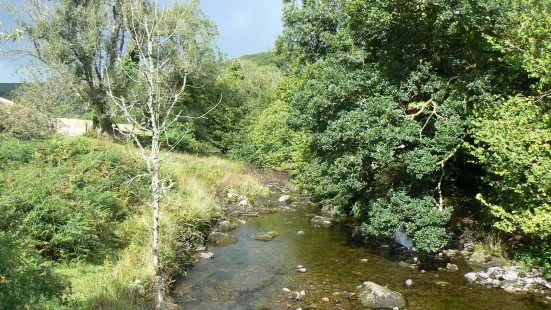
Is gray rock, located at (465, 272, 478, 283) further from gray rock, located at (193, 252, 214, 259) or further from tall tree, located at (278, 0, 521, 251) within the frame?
gray rock, located at (193, 252, 214, 259)

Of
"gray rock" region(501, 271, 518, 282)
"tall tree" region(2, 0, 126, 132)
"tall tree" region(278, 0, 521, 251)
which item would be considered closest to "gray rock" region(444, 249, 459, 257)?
"tall tree" region(278, 0, 521, 251)

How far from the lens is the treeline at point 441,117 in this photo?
10.3 metres

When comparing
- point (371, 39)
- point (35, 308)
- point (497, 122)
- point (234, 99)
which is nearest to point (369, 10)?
point (371, 39)

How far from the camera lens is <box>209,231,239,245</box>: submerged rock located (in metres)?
15.9

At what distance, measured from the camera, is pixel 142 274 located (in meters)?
9.70

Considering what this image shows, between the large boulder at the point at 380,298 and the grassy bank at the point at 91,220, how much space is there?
5.45 metres

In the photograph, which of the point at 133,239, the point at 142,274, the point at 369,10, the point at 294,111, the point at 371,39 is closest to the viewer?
the point at 142,274

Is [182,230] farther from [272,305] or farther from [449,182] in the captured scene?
[449,182]

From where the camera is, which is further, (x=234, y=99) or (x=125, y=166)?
(x=234, y=99)

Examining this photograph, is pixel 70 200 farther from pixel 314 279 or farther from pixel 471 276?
pixel 471 276

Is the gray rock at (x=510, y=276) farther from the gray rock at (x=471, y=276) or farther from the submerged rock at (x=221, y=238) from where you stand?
the submerged rock at (x=221, y=238)

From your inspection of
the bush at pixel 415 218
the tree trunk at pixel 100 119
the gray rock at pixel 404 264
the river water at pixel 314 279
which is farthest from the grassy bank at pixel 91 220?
the tree trunk at pixel 100 119

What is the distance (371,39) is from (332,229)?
8.83 m

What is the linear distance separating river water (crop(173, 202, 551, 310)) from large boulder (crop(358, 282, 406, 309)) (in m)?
0.21
